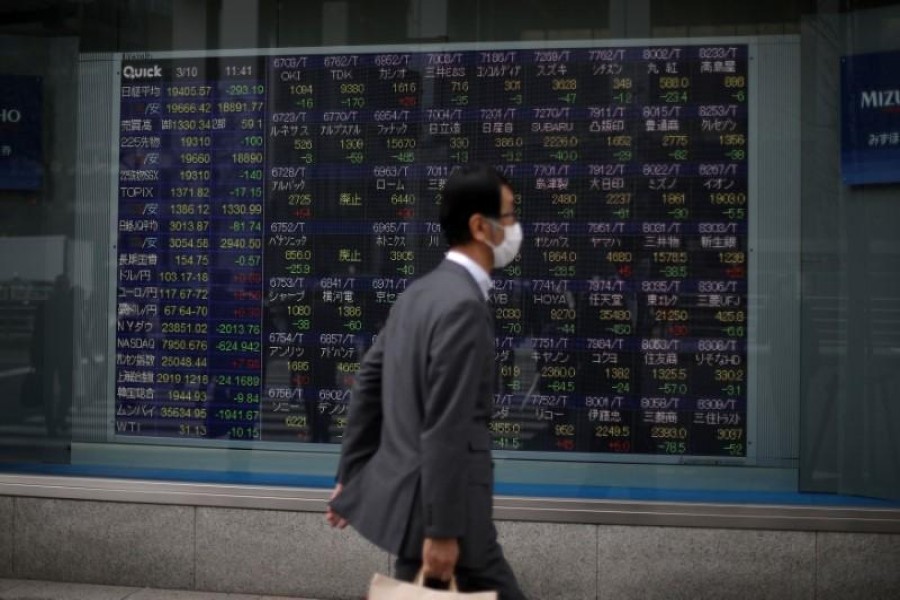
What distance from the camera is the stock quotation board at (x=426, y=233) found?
6.31m

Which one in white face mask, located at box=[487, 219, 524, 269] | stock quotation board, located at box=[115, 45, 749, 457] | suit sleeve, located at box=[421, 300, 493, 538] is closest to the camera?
suit sleeve, located at box=[421, 300, 493, 538]

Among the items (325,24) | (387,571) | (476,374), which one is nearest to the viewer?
(476,374)

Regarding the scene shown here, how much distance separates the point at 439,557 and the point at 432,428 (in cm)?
37

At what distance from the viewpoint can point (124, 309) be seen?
6.90 metres

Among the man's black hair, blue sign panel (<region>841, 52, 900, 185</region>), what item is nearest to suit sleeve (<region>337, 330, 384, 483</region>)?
the man's black hair

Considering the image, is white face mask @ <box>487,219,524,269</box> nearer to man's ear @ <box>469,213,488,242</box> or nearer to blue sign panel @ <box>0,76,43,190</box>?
man's ear @ <box>469,213,488,242</box>

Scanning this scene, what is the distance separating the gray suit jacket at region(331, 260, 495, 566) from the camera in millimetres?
3162

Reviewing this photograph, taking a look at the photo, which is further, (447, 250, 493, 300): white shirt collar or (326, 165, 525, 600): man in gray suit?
(447, 250, 493, 300): white shirt collar

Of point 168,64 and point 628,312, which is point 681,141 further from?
point 168,64

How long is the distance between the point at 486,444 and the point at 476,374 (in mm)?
248

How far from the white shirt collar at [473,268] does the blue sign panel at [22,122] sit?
445 centimetres

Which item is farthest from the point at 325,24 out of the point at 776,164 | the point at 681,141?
the point at 776,164

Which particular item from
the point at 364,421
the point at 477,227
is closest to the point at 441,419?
the point at 364,421

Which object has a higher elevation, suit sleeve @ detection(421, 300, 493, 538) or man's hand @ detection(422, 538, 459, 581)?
suit sleeve @ detection(421, 300, 493, 538)
